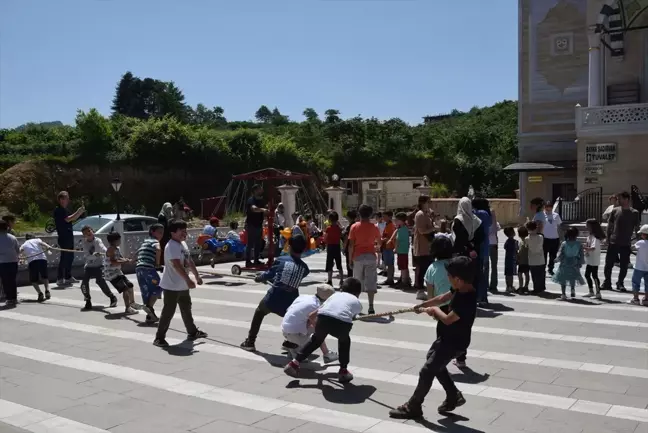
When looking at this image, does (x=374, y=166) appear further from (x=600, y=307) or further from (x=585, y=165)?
(x=600, y=307)

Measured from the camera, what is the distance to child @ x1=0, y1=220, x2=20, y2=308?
11.8 meters

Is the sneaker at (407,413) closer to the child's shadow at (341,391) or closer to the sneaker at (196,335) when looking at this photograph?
the child's shadow at (341,391)

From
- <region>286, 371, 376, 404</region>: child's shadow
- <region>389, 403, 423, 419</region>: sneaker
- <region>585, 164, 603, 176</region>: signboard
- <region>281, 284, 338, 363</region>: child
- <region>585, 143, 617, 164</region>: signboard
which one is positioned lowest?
<region>286, 371, 376, 404</region>: child's shadow

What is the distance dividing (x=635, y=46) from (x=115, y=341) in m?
27.1

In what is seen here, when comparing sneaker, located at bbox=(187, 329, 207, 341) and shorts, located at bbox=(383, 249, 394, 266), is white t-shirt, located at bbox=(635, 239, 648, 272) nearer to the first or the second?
shorts, located at bbox=(383, 249, 394, 266)

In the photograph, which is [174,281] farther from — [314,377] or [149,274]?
[314,377]

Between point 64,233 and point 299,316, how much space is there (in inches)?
344

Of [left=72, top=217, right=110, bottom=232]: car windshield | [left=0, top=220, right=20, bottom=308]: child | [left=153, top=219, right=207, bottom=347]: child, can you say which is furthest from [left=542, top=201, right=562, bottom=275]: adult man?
[left=72, top=217, right=110, bottom=232]: car windshield

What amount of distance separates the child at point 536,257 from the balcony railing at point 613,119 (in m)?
15.3

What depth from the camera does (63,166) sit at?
3947 cm

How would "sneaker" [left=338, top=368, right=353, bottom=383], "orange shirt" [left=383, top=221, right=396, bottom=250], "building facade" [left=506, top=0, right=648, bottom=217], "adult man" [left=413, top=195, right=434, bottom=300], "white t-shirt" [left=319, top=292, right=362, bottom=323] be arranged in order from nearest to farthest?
"white t-shirt" [left=319, top=292, right=362, bottom=323], "sneaker" [left=338, top=368, right=353, bottom=383], "adult man" [left=413, top=195, right=434, bottom=300], "orange shirt" [left=383, top=221, right=396, bottom=250], "building facade" [left=506, top=0, right=648, bottom=217]

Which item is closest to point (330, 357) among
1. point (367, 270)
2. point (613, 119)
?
point (367, 270)

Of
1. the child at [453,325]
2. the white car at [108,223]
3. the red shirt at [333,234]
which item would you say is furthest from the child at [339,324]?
the white car at [108,223]

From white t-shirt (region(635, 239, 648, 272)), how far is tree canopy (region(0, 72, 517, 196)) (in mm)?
35143
